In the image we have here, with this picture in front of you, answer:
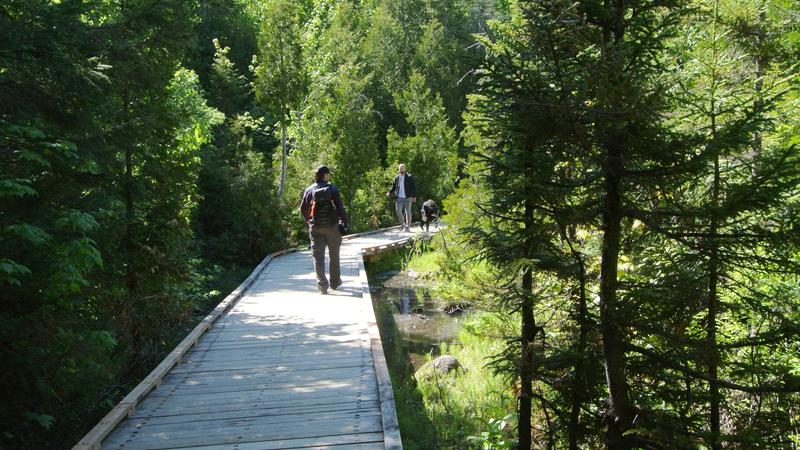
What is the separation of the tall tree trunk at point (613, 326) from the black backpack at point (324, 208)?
21.8 feet

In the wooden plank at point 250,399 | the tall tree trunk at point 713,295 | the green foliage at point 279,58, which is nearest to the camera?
the tall tree trunk at point 713,295

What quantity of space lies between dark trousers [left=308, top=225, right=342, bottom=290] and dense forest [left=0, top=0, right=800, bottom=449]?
1.96 meters

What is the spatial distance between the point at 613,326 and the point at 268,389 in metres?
3.50

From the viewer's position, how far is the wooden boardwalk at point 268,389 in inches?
206

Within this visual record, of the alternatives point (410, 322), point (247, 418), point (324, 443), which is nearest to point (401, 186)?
point (410, 322)

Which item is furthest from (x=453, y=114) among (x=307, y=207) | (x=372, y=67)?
(x=307, y=207)

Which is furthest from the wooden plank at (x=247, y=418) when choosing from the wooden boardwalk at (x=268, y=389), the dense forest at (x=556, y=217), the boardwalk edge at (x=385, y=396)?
the dense forest at (x=556, y=217)

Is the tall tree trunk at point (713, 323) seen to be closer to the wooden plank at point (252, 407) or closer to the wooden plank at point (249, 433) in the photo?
the wooden plank at point (249, 433)

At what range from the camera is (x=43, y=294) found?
18.2 ft

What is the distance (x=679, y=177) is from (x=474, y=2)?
170 feet

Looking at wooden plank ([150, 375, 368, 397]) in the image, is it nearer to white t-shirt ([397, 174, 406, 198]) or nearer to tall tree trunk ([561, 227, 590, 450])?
tall tree trunk ([561, 227, 590, 450])

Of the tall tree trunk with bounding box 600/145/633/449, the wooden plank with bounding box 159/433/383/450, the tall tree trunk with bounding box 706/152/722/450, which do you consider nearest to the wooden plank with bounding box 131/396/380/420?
the wooden plank with bounding box 159/433/383/450

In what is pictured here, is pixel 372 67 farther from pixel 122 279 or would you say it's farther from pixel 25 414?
pixel 25 414

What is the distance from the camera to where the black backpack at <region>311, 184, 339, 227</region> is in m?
10.7
